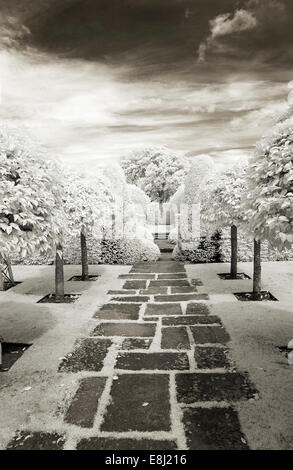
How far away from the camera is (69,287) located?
9.61 m

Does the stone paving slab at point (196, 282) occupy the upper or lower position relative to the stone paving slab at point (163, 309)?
upper

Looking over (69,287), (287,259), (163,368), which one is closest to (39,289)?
(69,287)

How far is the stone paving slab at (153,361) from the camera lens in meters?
4.80

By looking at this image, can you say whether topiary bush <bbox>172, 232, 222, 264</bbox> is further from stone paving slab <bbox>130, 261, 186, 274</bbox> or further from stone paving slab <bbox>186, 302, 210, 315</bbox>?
stone paving slab <bbox>186, 302, 210, 315</bbox>

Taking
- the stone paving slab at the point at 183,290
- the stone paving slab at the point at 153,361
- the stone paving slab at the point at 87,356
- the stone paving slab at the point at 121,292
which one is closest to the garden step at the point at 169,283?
the stone paving slab at the point at 183,290

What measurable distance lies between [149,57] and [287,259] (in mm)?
8401

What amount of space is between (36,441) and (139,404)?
1.13m

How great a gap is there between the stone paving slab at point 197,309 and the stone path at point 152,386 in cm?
2

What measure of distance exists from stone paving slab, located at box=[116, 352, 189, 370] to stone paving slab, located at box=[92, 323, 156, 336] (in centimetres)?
82

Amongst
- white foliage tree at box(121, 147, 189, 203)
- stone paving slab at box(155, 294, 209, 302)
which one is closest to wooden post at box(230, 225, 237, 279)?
stone paving slab at box(155, 294, 209, 302)

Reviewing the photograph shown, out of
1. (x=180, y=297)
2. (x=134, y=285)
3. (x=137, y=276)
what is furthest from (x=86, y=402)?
(x=137, y=276)

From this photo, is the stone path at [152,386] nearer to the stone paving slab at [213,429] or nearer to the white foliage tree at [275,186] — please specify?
the stone paving slab at [213,429]

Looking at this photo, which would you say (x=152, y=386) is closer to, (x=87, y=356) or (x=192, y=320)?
(x=87, y=356)

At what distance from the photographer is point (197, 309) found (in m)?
7.30
